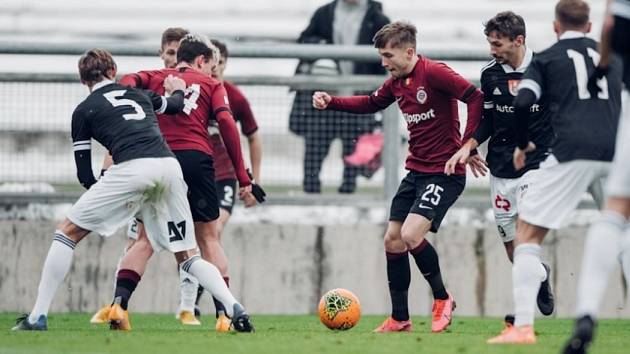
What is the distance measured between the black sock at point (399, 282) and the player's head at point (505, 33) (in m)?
1.67

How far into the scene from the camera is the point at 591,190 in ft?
33.7

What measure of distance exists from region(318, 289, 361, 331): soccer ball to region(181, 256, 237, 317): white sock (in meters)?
0.69

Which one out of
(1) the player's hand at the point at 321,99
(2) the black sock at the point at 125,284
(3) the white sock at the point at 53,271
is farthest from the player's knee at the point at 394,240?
(3) the white sock at the point at 53,271

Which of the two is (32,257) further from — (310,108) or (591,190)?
(591,190)

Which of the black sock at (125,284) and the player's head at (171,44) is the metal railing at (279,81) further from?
the black sock at (125,284)

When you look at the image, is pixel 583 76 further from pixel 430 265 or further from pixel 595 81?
pixel 430 265

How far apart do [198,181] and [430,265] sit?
6.06ft

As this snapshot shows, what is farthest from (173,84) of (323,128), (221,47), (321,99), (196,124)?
(323,128)

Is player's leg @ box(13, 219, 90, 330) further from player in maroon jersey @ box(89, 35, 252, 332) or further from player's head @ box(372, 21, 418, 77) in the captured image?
player's head @ box(372, 21, 418, 77)

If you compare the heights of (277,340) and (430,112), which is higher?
(430,112)

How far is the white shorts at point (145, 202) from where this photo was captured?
954 centimetres

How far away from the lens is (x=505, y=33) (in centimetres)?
981

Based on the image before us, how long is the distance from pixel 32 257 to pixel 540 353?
7083 millimetres

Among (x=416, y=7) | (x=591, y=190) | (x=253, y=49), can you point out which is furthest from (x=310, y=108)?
(x=416, y=7)
